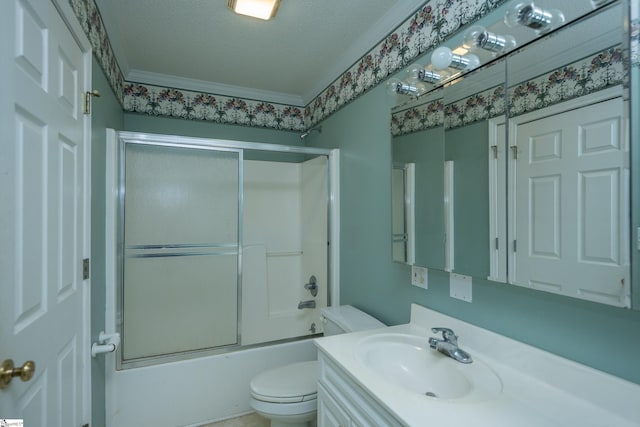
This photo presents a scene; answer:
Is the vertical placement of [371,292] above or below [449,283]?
below

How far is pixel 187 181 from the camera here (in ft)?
7.38

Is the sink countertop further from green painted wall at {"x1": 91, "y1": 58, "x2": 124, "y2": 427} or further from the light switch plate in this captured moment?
green painted wall at {"x1": 91, "y1": 58, "x2": 124, "y2": 427}

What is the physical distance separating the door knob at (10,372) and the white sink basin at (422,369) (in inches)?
37.9

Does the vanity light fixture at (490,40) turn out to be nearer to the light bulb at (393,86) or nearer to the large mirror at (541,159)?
the large mirror at (541,159)

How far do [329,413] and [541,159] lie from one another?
1.23 meters

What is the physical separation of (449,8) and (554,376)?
147cm

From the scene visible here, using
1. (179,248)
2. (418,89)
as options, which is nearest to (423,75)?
(418,89)

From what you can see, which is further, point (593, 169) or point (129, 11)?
Result: point (129, 11)

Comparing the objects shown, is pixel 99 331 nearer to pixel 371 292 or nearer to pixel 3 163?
pixel 3 163

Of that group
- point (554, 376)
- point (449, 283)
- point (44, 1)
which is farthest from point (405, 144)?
point (44, 1)

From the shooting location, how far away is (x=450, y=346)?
46.9 inches

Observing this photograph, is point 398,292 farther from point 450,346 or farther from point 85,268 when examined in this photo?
point 85,268

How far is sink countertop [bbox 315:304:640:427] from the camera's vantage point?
2.64ft

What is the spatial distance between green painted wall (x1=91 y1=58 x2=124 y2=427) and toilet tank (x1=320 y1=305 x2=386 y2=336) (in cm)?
122
